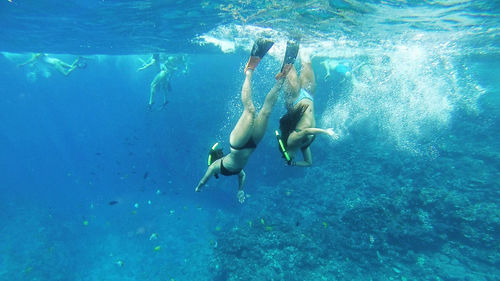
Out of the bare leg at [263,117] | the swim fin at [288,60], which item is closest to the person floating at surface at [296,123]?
the swim fin at [288,60]

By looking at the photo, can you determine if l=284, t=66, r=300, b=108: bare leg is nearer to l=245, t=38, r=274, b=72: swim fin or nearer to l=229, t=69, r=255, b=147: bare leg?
l=245, t=38, r=274, b=72: swim fin

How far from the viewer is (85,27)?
14.3m

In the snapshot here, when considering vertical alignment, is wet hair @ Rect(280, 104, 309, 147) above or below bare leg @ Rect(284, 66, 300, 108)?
below

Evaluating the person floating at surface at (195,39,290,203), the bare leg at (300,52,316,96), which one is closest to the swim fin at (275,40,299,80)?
the person floating at surface at (195,39,290,203)

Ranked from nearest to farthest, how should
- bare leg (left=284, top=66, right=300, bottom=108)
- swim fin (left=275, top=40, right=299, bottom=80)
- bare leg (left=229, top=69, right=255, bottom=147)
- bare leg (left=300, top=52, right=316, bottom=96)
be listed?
bare leg (left=229, top=69, right=255, bottom=147)
swim fin (left=275, top=40, right=299, bottom=80)
bare leg (left=284, top=66, right=300, bottom=108)
bare leg (left=300, top=52, right=316, bottom=96)

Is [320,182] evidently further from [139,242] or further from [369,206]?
[139,242]

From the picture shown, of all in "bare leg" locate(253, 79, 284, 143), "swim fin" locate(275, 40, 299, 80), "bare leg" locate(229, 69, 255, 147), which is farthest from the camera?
"swim fin" locate(275, 40, 299, 80)

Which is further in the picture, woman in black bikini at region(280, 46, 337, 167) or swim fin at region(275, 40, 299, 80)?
swim fin at region(275, 40, 299, 80)

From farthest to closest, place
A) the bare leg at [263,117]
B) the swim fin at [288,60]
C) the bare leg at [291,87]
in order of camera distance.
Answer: the bare leg at [291,87]
the swim fin at [288,60]
the bare leg at [263,117]

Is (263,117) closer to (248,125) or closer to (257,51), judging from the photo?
(248,125)

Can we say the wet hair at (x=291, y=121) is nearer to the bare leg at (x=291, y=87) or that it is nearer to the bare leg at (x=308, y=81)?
the bare leg at (x=291, y=87)

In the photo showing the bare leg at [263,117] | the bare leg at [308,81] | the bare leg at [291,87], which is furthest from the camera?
the bare leg at [308,81]


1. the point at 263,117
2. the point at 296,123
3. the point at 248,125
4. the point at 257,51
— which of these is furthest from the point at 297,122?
the point at 257,51

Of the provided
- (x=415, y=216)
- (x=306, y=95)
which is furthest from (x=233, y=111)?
(x=306, y=95)
